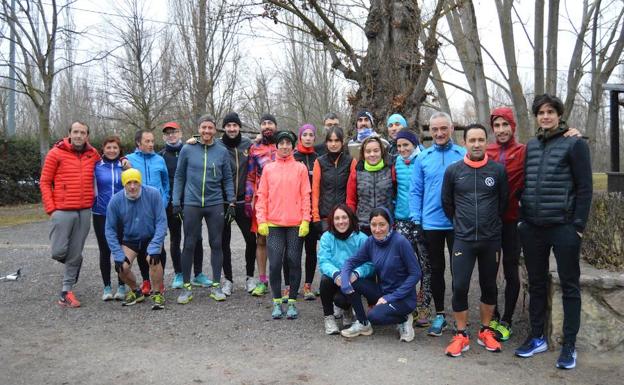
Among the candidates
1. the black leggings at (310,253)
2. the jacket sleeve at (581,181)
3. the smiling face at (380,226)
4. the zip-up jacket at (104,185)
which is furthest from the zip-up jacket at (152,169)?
the jacket sleeve at (581,181)

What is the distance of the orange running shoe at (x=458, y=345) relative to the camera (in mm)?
4320

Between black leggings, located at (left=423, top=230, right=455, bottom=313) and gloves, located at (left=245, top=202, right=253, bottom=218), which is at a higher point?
gloves, located at (left=245, top=202, right=253, bottom=218)

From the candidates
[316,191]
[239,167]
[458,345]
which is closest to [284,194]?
[316,191]

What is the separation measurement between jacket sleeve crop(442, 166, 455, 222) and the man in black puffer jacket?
55cm

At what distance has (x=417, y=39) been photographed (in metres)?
8.61

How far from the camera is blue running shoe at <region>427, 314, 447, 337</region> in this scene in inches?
190

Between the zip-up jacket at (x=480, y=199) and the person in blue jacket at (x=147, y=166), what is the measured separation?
134 inches

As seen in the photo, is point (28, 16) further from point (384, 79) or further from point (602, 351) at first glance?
point (602, 351)

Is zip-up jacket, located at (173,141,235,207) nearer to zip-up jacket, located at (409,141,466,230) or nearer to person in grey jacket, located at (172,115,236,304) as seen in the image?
person in grey jacket, located at (172,115,236,304)

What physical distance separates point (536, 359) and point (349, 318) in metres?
1.71

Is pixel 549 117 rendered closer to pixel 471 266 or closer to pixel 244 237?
pixel 471 266

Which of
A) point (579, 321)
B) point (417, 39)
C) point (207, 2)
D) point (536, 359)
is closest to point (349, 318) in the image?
point (536, 359)

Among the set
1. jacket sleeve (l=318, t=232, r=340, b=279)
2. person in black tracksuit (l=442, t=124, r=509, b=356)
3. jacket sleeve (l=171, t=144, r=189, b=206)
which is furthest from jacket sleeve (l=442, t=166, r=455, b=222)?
jacket sleeve (l=171, t=144, r=189, b=206)

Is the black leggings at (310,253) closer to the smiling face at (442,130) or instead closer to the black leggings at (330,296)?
the black leggings at (330,296)
